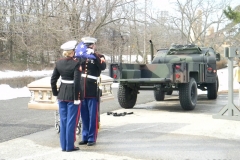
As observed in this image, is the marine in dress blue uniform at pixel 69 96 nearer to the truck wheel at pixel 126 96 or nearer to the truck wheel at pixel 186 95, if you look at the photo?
the truck wheel at pixel 186 95

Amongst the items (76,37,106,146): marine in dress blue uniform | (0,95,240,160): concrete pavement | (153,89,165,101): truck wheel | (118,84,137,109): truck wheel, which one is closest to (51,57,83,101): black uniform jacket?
(76,37,106,146): marine in dress blue uniform

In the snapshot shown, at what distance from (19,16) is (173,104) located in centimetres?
961

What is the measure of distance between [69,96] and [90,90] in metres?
0.51

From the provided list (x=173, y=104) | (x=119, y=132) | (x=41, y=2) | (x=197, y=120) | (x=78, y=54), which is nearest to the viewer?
(x=78, y=54)

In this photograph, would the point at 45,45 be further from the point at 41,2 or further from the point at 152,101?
the point at 152,101

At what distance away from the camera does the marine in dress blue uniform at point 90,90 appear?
6262 millimetres

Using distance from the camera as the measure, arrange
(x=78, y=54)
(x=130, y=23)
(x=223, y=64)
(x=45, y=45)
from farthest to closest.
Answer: (x=223, y=64)
(x=130, y=23)
(x=45, y=45)
(x=78, y=54)

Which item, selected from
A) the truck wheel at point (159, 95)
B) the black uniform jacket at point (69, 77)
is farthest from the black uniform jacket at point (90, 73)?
the truck wheel at point (159, 95)

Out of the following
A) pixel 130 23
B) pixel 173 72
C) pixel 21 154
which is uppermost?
pixel 130 23

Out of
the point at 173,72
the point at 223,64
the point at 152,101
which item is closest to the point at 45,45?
the point at 152,101

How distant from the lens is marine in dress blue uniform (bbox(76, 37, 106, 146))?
6262mm

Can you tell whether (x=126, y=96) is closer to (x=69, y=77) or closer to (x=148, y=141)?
(x=148, y=141)

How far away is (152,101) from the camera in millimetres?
13180

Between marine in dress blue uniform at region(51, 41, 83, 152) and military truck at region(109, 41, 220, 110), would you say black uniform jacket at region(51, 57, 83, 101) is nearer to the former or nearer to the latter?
marine in dress blue uniform at region(51, 41, 83, 152)
